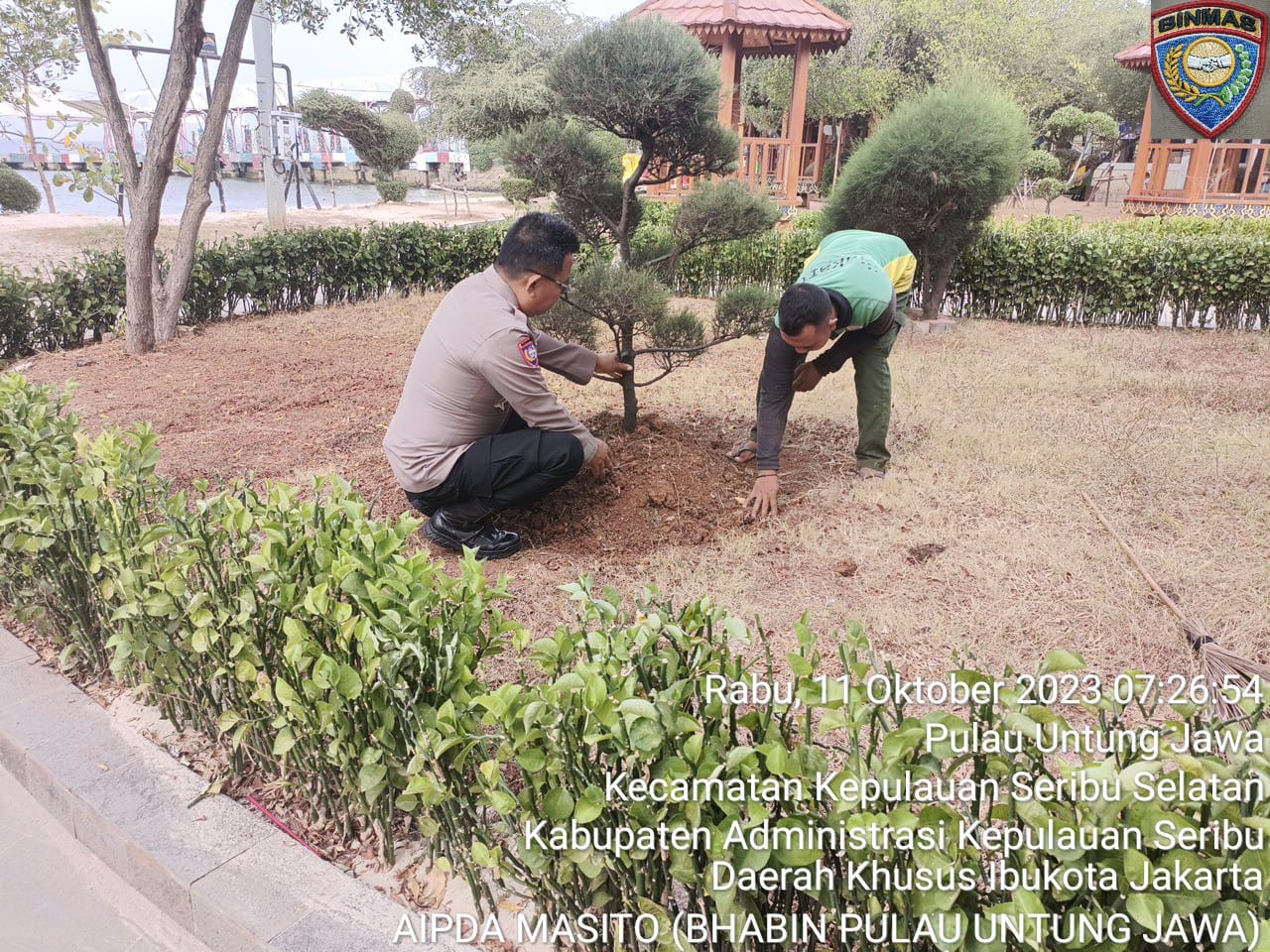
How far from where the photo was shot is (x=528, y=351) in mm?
3125

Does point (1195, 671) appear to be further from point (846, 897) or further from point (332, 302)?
point (332, 302)

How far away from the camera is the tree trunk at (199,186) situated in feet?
23.3

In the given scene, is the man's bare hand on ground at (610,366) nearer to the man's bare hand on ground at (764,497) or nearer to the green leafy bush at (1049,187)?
the man's bare hand on ground at (764,497)

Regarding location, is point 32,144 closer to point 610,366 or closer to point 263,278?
point 263,278

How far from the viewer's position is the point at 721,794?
1.30 meters

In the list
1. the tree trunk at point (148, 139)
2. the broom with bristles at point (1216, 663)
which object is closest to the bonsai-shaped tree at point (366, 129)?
the tree trunk at point (148, 139)

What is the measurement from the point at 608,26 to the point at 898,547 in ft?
8.76

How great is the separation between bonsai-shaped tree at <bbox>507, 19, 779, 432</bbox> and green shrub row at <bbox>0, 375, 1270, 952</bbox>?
2.08 metres

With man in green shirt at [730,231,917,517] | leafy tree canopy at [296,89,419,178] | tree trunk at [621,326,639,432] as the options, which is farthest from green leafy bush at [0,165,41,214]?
man in green shirt at [730,231,917,517]

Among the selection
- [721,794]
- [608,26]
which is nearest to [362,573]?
[721,794]

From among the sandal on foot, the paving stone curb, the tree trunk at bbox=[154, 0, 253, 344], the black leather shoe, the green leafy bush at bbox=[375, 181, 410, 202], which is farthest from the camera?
the green leafy bush at bbox=[375, 181, 410, 202]

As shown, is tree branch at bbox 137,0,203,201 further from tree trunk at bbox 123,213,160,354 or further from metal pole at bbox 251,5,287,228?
metal pole at bbox 251,5,287,228

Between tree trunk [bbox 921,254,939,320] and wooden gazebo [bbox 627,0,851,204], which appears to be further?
wooden gazebo [bbox 627,0,851,204]

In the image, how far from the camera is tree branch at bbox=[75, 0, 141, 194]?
6922 mm
